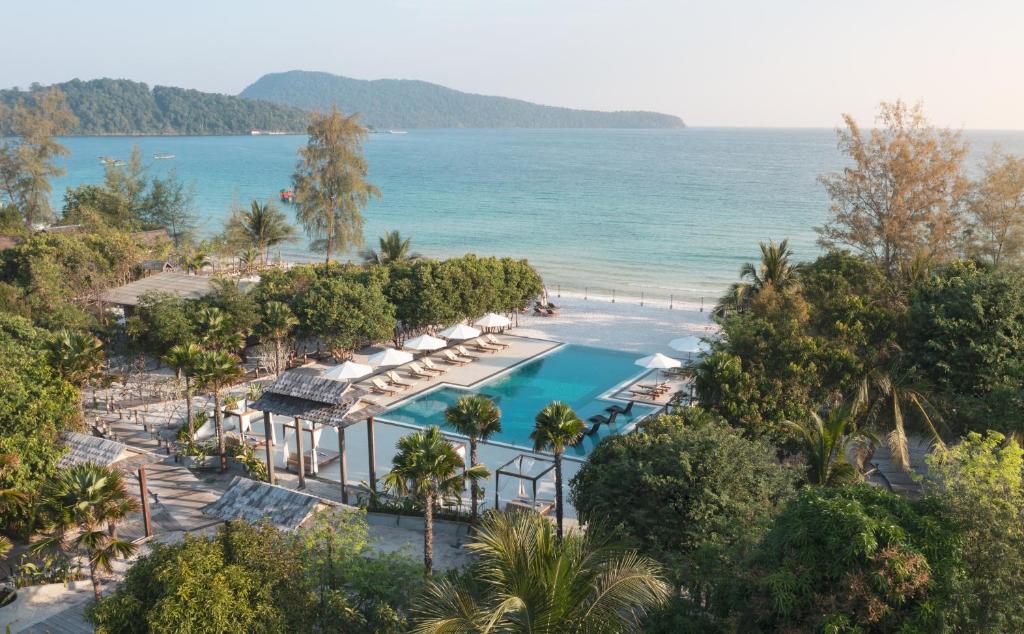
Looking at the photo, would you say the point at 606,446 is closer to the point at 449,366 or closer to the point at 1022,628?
the point at 1022,628

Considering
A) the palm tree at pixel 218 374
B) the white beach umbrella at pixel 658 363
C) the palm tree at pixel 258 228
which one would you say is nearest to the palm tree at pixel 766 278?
the white beach umbrella at pixel 658 363

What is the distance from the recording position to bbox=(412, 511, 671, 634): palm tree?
299 inches

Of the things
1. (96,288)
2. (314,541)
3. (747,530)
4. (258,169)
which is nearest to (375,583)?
(314,541)

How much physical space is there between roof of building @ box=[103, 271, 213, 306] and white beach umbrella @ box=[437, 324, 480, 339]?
8910 millimetres

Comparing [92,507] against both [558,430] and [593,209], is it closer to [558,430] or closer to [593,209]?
[558,430]

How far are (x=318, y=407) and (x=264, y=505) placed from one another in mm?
3621

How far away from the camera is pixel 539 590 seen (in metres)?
7.65

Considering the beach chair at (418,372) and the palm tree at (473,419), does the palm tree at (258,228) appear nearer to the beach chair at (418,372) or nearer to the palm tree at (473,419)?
the beach chair at (418,372)

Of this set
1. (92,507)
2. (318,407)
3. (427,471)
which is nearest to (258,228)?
(318,407)

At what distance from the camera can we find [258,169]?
156m

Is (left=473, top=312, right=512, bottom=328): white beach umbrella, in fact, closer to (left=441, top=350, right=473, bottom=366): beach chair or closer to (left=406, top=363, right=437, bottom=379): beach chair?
(left=441, top=350, right=473, bottom=366): beach chair

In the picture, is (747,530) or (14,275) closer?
(747,530)

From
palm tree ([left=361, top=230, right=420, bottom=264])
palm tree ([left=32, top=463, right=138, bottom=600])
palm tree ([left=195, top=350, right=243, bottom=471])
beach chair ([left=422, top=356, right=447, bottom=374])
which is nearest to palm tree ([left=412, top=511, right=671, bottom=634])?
palm tree ([left=32, top=463, right=138, bottom=600])

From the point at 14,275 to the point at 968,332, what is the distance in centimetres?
3436
